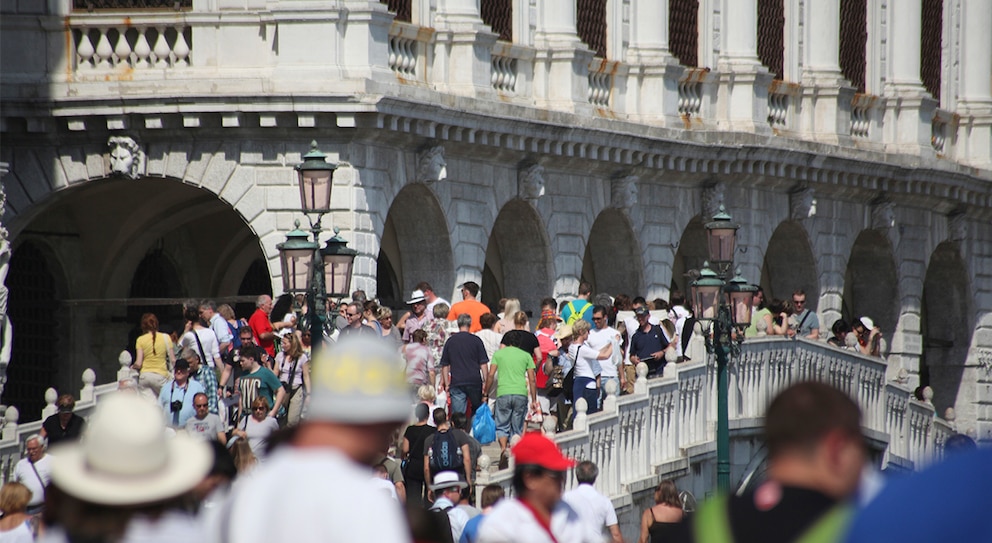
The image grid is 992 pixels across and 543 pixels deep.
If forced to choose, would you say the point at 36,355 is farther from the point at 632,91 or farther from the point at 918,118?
the point at 918,118

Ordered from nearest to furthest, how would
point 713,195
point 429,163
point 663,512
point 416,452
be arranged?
point 663,512
point 416,452
point 429,163
point 713,195

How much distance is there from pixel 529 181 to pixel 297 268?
1126 centimetres

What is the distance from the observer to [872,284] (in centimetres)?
3941

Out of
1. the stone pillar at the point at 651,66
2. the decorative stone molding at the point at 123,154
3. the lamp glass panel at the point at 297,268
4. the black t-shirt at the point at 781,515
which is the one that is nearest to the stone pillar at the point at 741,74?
the stone pillar at the point at 651,66

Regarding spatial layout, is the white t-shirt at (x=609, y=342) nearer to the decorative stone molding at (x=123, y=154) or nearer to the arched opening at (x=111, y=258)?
the decorative stone molding at (x=123, y=154)

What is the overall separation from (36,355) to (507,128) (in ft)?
21.6

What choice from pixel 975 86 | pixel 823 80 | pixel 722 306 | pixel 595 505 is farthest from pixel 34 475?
pixel 975 86

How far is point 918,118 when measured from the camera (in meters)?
39.6

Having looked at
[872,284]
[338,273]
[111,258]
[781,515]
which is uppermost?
[781,515]

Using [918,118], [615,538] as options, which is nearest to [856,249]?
[918,118]

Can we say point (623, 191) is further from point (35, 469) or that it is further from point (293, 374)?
point (35, 469)

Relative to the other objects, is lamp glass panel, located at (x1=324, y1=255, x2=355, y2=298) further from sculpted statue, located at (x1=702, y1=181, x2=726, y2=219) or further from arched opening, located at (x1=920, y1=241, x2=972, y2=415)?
arched opening, located at (x1=920, y1=241, x2=972, y2=415)

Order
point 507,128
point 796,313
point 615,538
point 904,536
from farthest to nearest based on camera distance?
1. point 796,313
2. point 507,128
3. point 615,538
4. point 904,536

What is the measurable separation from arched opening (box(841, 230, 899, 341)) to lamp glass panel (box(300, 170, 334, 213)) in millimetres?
21578
